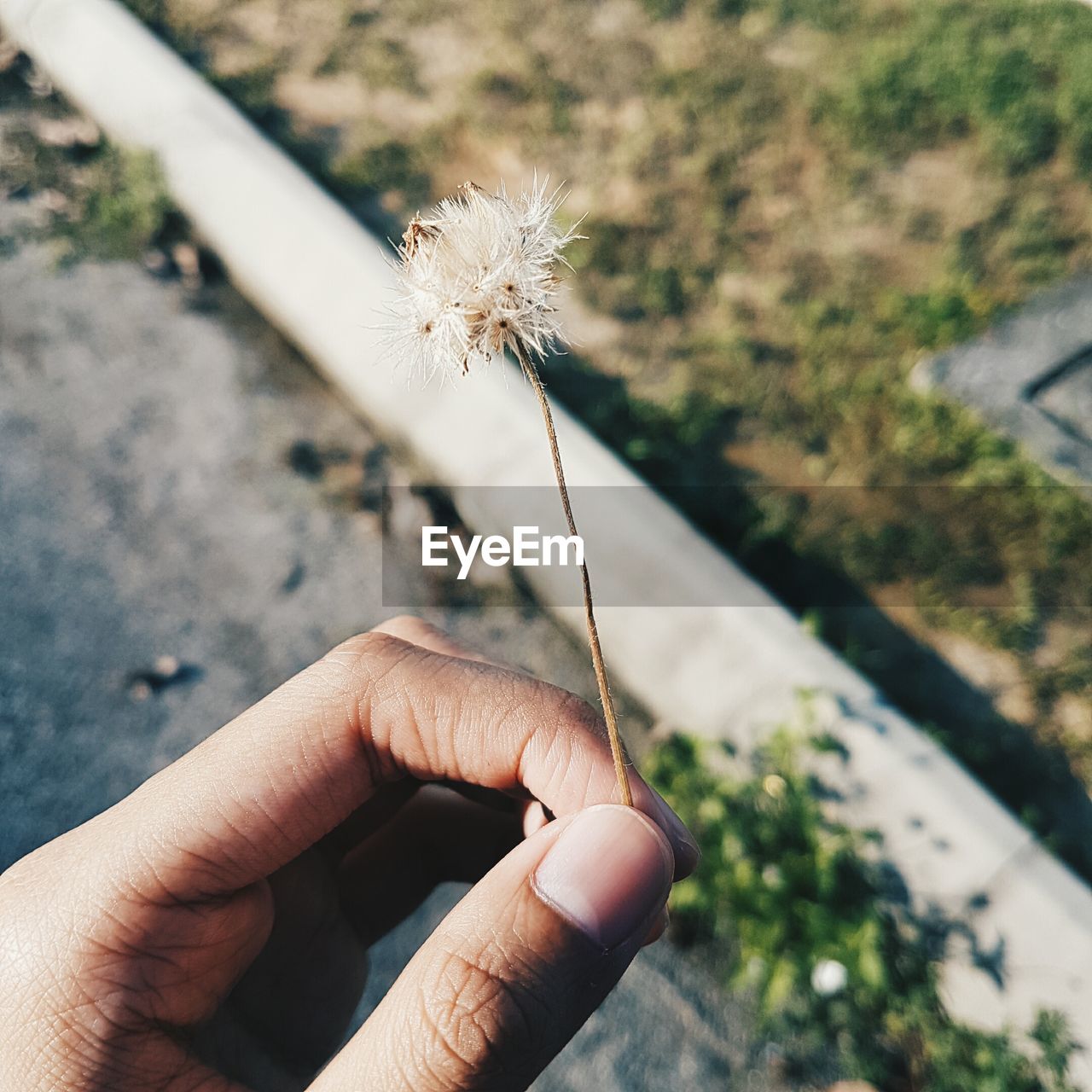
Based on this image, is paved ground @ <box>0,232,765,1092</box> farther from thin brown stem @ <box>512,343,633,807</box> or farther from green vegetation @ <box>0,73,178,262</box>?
thin brown stem @ <box>512,343,633,807</box>

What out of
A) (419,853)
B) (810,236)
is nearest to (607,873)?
(419,853)

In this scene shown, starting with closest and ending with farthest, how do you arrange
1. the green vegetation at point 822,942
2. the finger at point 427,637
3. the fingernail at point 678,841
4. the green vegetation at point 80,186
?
the fingernail at point 678,841
the finger at point 427,637
the green vegetation at point 822,942
the green vegetation at point 80,186

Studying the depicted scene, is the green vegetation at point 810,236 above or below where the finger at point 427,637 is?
above

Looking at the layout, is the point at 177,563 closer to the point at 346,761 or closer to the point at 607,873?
the point at 346,761

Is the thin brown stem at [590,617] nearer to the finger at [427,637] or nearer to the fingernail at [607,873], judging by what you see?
the fingernail at [607,873]

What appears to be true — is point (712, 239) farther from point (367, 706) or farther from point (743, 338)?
point (367, 706)

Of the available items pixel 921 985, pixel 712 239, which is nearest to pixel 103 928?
pixel 921 985

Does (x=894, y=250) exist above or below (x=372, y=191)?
below

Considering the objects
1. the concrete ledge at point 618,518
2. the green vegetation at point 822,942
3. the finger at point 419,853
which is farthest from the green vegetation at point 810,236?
the finger at point 419,853
